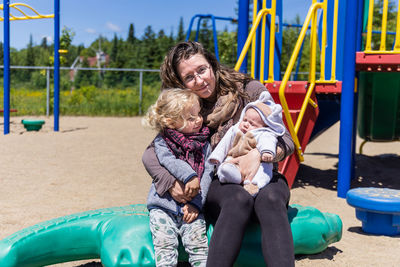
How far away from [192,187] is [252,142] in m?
0.40

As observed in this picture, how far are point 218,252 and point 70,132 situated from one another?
788cm

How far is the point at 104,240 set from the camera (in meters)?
2.41

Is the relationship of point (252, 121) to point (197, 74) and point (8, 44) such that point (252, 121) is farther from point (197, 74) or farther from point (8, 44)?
point (8, 44)

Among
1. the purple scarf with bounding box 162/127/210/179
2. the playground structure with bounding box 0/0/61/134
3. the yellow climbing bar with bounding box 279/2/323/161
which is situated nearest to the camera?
the purple scarf with bounding box 162/127/210/179

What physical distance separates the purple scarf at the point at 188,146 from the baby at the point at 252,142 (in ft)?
0.23

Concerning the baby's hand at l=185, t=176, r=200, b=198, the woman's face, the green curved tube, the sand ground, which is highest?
the woman's face

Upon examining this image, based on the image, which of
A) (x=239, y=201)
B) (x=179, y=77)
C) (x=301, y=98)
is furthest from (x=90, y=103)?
(x=239, y=201)

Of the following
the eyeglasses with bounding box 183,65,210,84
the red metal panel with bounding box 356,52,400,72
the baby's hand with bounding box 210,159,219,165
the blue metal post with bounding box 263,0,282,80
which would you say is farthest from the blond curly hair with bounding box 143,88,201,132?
the blue metal post with bounding box 263,0,282,80

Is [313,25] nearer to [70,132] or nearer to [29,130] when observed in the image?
[70,132]

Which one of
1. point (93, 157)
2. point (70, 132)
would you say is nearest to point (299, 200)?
point (93, 157)

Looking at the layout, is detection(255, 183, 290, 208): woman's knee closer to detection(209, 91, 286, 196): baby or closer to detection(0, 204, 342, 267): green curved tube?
detection(209, 91, 286, 196): baby

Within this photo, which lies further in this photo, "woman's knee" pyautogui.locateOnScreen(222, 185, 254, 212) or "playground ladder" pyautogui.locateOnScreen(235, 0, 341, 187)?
"playground ladder" pyautogui.locateOnScreen(235, 0, 341, 187)

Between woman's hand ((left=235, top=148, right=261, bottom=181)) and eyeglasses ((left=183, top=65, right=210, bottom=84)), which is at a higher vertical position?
eyeglasses ((left=183, top=65, right=210, bottom=84))

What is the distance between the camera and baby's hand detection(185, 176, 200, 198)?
223cm
